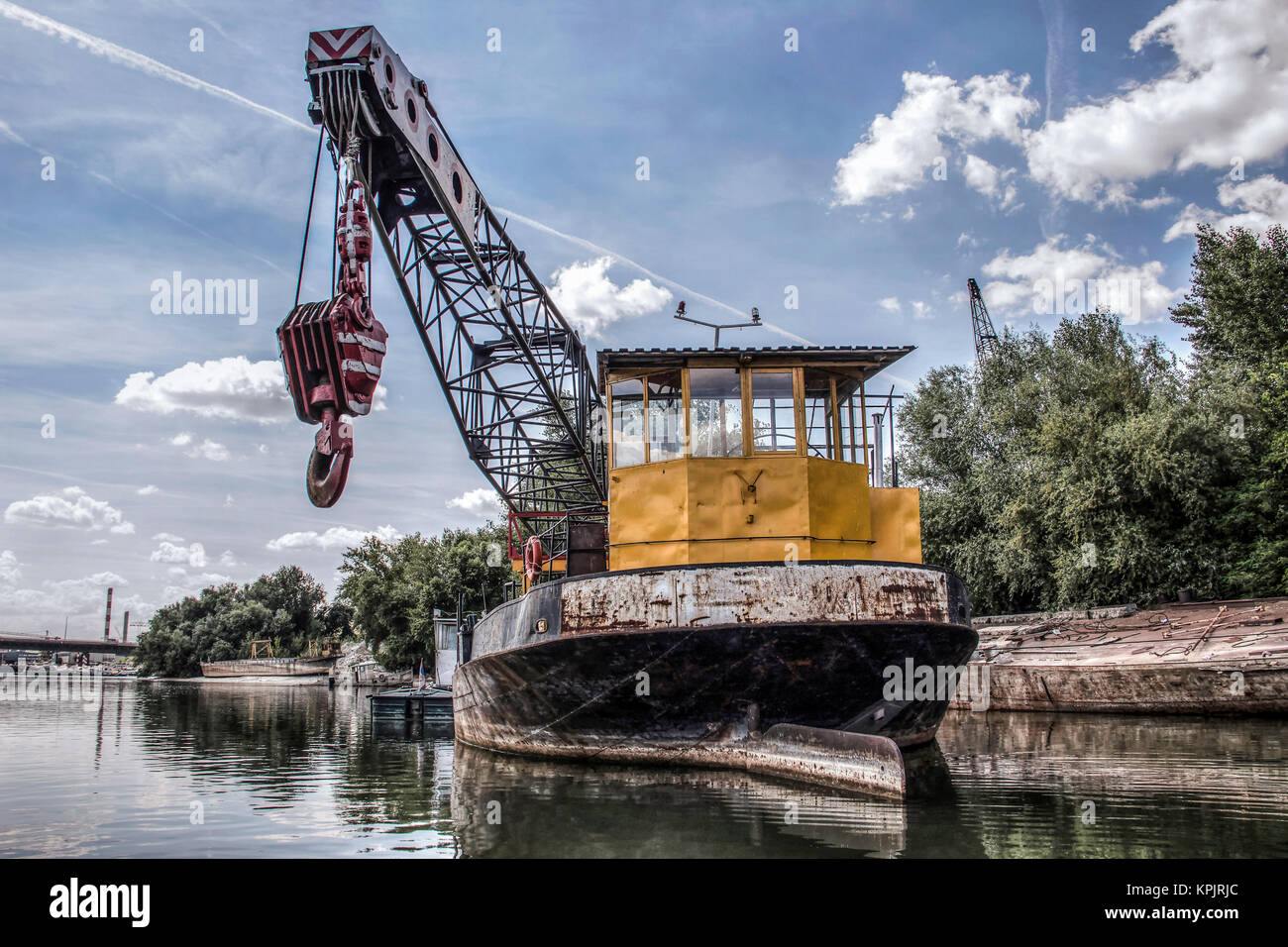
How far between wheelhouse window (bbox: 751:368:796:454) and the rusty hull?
172cm

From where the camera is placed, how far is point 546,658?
9.26m

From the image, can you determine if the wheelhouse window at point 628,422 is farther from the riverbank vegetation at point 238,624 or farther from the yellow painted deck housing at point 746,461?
the riverbank vegetation at point 238,624

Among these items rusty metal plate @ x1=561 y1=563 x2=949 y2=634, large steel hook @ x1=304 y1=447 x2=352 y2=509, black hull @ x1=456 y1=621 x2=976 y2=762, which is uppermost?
large steel hook @ x1=304 y1=447 x2=352 y2=509

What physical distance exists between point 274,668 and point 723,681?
75439 mm

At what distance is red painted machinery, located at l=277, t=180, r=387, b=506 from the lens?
30.7 ft

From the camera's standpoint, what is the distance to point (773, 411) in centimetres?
964

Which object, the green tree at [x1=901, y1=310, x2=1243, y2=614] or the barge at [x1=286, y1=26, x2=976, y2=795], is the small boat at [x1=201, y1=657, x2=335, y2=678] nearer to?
the green tree at [x1=901, y1=310, x2=1243, y2=614]

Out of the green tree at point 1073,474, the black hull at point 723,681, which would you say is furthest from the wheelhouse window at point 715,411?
the green tree at point 1073,474

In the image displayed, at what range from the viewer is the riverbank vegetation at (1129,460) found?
21.3 m

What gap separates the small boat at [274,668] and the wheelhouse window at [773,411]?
71444 mm

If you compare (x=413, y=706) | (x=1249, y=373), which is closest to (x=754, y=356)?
(x=413, y=706)

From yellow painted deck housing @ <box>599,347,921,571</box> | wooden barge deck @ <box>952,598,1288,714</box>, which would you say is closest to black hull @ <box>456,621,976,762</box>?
yellow painted deck housing @ <box>599,347,921,571</box>

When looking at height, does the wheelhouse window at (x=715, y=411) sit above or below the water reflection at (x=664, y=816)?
above
